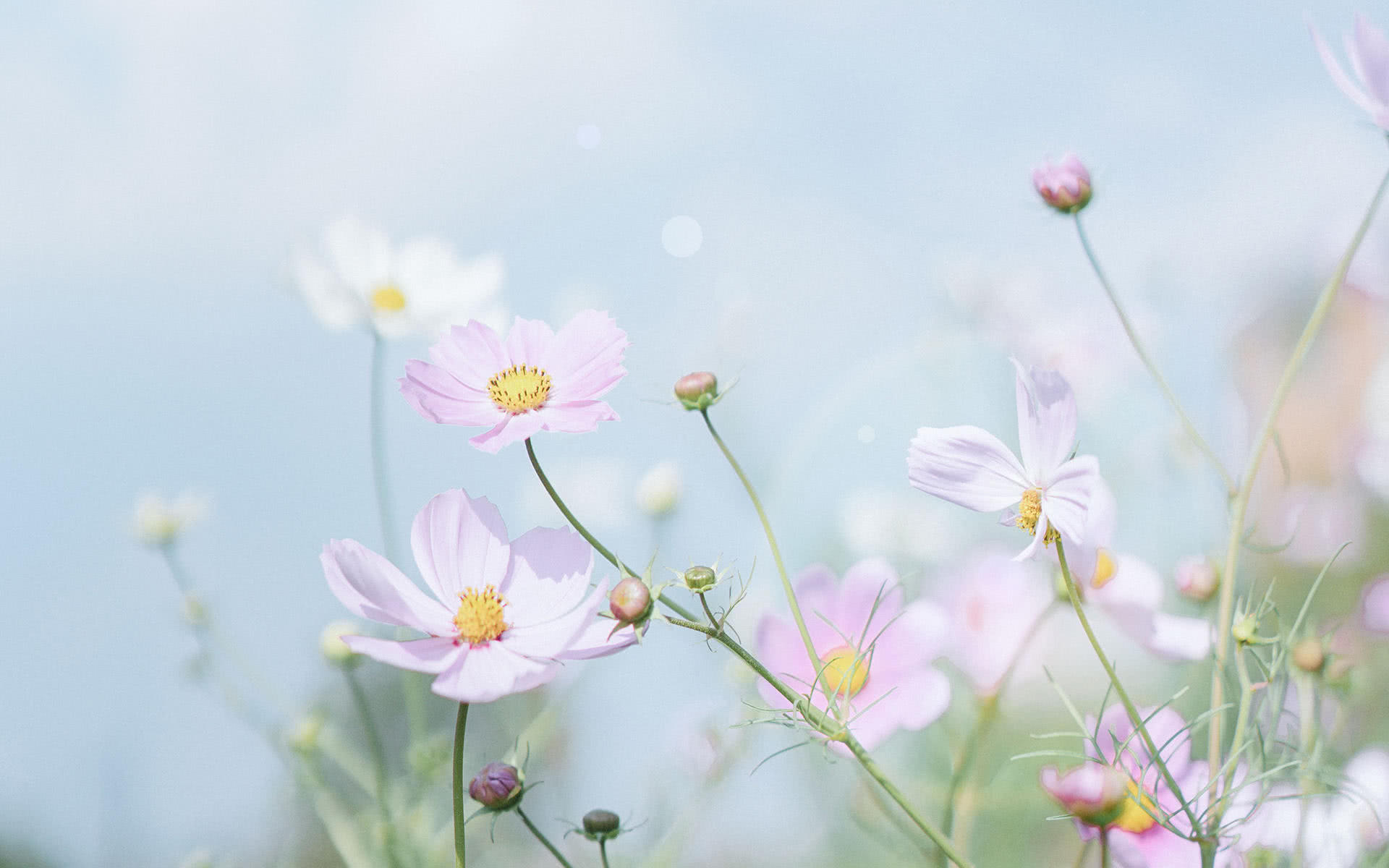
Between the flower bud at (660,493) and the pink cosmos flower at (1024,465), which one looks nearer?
the pink cosmos flower at (1024,465)

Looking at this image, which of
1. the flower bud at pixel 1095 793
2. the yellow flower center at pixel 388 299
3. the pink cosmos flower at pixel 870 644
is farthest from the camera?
the yellow flower center at pixel 388 299

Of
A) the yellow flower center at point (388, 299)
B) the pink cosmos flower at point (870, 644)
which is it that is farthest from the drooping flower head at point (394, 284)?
the pink cosmos flower at point (870, 644)

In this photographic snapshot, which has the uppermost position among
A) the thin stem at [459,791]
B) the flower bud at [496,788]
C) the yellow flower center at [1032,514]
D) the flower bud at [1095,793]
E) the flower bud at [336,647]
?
the yellow flower center at [1032,514]

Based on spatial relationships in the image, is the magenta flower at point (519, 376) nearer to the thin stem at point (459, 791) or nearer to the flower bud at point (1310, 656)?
the thin stem at point (459, 791)

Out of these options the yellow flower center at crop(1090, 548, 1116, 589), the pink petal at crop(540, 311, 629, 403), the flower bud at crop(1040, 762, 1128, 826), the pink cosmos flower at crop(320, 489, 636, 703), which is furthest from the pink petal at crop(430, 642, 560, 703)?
the yellow flower center at crop(1090, 548, 1116, 589)

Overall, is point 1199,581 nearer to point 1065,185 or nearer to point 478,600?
point 1065,185

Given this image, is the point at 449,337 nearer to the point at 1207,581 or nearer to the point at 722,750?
the point at 1207,581

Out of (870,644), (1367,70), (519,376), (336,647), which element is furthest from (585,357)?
(336,647)
